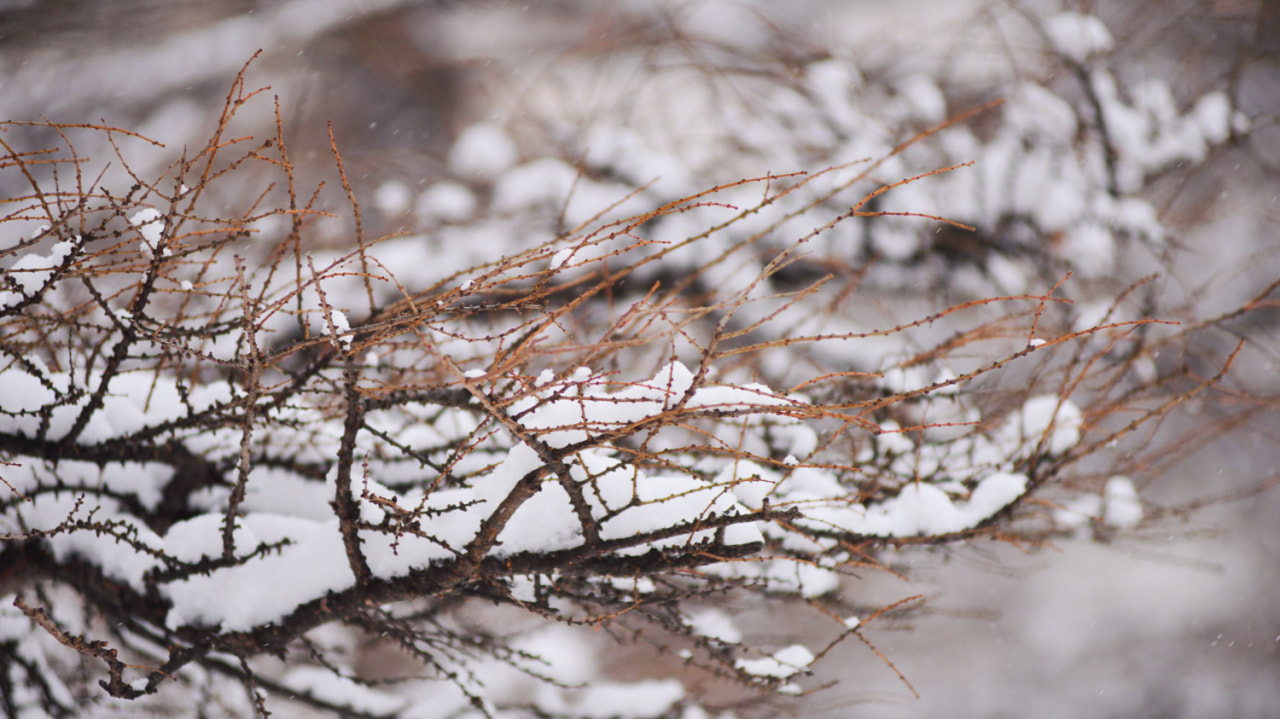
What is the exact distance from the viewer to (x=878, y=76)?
194 inches

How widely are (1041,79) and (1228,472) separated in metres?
5.02

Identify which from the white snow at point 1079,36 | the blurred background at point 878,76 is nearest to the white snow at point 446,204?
the blurred background at point 878,76

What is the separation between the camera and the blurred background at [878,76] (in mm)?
4793

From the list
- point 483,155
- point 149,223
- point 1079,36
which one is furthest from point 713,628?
point 1079,36

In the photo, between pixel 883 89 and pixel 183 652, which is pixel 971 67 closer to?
pixel 883 89

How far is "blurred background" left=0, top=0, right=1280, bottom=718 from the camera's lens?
4.79 m

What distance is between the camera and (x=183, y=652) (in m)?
1.82

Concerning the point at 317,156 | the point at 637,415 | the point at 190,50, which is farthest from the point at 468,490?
the point at 190,50

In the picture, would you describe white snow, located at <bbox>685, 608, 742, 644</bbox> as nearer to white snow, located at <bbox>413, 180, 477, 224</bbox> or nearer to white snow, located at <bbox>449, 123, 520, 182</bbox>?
white snow, located at <bbox>413, 180, 477, 224</bbox>

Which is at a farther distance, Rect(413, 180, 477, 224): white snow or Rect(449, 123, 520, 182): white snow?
Rect(449, 123, 520, 182): white snow

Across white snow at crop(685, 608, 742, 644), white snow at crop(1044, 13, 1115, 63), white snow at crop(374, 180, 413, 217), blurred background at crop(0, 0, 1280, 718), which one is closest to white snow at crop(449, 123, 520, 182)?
blurred background at crop(0, 0, 1280, 718)

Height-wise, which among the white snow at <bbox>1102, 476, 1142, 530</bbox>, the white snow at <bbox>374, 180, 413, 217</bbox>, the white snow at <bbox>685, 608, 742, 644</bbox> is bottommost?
the white snow at <bbox>685, 608, 742, 644</bbox>

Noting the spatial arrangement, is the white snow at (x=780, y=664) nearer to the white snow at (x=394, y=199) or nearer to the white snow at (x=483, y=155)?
the white snow at (x=483, y=155)

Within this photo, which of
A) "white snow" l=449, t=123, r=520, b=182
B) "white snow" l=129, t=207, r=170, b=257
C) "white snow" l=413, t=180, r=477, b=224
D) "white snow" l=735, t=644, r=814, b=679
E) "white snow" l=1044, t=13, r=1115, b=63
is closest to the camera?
"white snow" l=129, t=207, r=170, b=257
